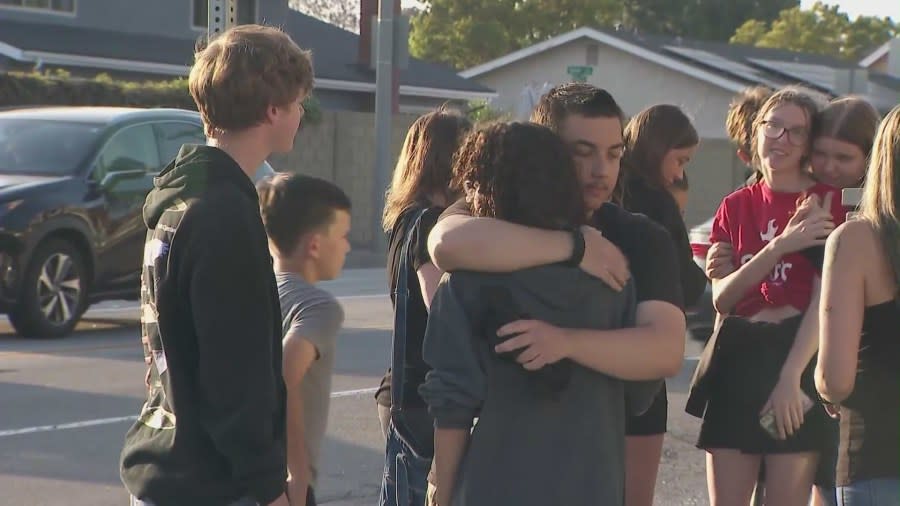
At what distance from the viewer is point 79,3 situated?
2980 centimetres

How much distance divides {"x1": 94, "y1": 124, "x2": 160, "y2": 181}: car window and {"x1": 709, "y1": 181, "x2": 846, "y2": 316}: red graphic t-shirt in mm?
8359

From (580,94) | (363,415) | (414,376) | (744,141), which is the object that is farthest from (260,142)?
(363,415)

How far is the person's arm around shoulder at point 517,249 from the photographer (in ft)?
10.0

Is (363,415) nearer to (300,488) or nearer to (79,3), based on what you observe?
(300,488)

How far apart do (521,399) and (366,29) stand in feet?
98.8

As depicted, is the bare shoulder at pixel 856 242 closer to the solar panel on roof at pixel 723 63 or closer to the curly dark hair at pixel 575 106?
the curly dark hair at pixel 575 106

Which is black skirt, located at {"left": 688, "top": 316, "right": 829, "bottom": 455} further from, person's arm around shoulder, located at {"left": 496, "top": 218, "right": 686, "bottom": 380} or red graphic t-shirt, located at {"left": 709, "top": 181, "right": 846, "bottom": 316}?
person's arm around shoulder, located at {"left": 496, "top": 218, "right": 686, "bottom": 380}

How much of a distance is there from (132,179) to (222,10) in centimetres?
356

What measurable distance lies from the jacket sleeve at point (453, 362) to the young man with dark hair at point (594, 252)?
91 millimetres

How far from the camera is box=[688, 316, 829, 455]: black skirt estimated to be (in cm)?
456

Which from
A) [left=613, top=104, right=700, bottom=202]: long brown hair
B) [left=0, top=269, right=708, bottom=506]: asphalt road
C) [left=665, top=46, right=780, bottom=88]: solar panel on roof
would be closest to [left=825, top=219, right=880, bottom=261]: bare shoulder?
[left=613, top=104, right=700, bottom=202]: long brown hair

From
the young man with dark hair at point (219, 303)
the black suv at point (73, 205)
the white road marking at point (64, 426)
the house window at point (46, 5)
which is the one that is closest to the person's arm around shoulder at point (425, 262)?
the young man with dark hair at point (219, 303)

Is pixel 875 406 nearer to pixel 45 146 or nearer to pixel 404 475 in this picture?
pixel 404 475

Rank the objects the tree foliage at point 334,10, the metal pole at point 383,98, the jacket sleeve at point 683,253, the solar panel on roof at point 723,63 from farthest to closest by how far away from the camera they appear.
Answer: the tree foliage at point 334,10
the solar panel on roof at point 723,63
the metal pole at point 383,98
the jacket sleeve at point 683,253
